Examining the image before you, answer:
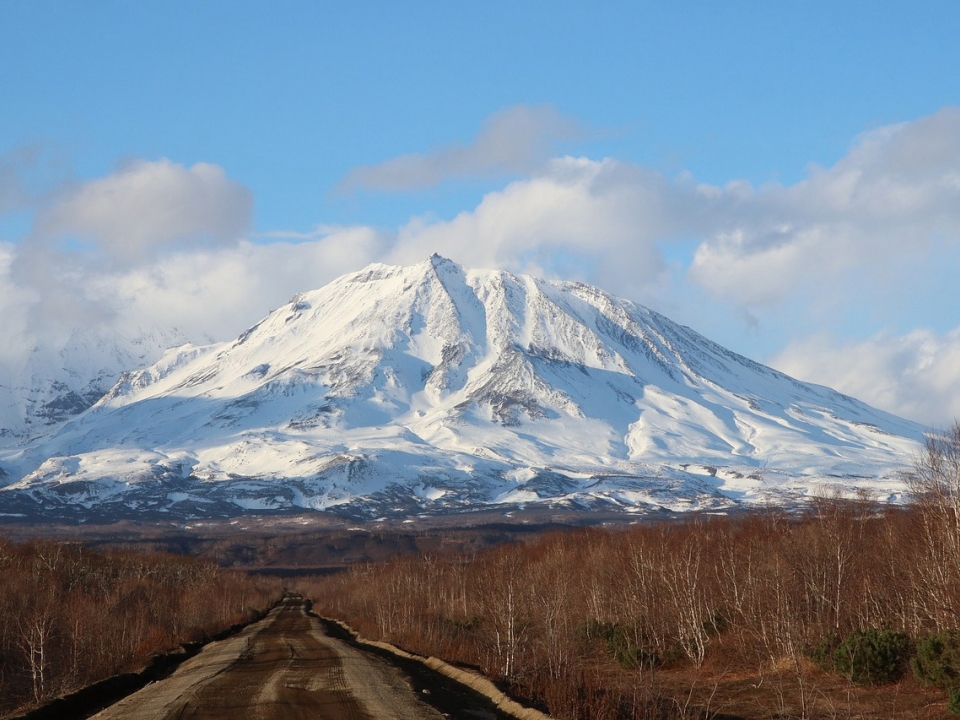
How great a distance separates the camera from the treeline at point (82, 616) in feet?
177

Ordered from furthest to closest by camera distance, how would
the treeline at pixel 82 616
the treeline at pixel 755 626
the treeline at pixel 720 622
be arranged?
the treeline at pixel 82 616, the treeline at pixel 720 622, the treeline at pixel 755 626

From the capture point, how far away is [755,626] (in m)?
46.2

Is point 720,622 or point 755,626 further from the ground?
point 755,626

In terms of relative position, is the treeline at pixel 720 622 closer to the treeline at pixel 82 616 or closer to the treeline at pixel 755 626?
the treeline at pixel 755 626

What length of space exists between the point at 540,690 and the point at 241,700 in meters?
10.3

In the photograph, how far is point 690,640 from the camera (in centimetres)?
4872

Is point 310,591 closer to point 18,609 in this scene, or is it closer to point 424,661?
point 18,609

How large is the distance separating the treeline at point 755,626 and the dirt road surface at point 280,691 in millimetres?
4631

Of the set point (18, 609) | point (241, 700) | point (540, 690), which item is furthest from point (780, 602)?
point (18, 609)

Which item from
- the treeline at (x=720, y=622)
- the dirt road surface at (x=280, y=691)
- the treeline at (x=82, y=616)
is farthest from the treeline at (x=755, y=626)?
the treeline at (x=82, y=616)

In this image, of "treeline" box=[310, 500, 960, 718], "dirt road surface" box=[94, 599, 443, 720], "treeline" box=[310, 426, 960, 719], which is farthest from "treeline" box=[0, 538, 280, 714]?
"treeline" box=[310, 426, 960, 719]

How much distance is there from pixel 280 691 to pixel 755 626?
22.2 meters

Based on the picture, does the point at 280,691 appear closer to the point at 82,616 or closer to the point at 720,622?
the point at 720,622

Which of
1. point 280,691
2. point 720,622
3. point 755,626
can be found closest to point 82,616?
point 280,691
